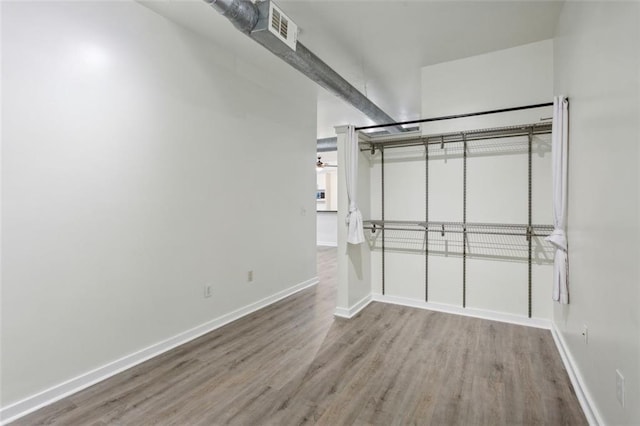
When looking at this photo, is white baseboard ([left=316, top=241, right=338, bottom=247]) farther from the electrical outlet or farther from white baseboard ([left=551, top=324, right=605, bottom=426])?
the electrical outlet

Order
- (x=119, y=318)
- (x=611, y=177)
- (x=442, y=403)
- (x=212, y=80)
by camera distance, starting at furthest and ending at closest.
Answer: (x=212, y=80)
(x=119, y=318)
(x=442, y=403)
(x=611, y=177)

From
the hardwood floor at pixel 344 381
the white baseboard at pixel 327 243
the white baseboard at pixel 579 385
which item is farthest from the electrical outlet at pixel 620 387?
the white baseboard at pixel 327 243

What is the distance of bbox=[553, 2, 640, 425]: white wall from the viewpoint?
139 cm

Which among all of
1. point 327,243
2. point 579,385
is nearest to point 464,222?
point 579,385

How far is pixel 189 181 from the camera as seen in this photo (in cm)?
312

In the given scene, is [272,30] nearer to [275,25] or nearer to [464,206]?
[275,25]

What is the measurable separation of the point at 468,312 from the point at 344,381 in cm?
205

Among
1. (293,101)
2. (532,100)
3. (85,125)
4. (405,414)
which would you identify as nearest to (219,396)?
(405,414)

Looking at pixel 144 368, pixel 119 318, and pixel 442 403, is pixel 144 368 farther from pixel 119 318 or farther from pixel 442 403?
pixel 442 403

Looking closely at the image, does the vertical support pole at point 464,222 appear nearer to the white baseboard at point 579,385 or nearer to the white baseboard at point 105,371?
the white baseboard at point 579,385

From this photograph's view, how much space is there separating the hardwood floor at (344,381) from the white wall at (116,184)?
1.25ft

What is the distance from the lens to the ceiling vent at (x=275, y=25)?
2.39m

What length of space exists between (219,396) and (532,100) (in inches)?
164

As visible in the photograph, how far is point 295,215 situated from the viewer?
474cm
